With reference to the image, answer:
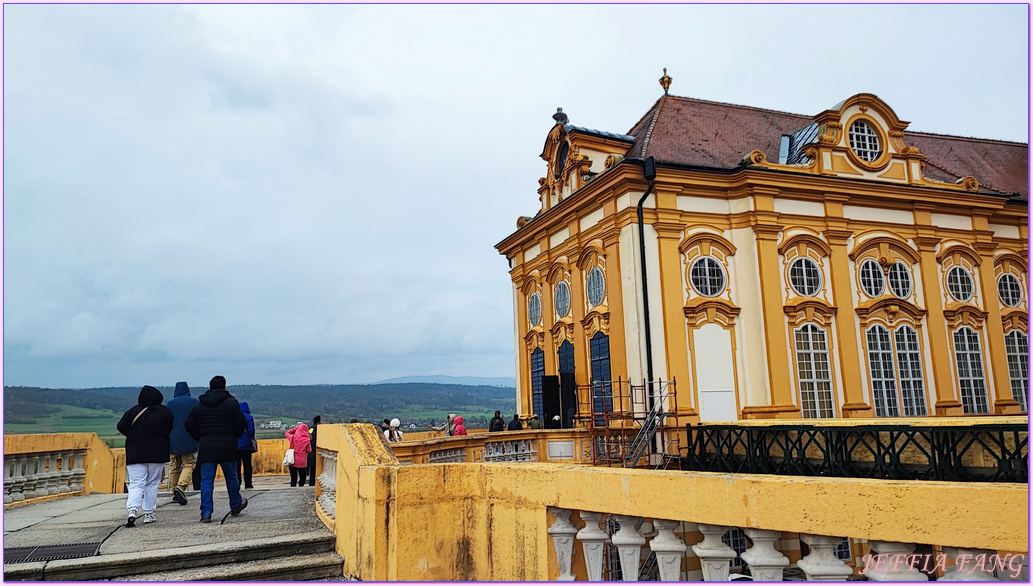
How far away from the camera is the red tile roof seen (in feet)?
65.6

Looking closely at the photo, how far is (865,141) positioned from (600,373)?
966 cm

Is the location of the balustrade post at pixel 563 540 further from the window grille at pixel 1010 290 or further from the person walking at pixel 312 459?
the window grille at pixel 1010 290

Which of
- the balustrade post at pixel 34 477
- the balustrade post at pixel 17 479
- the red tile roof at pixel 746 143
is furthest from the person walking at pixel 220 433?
the red tile roof at pixel 746 143

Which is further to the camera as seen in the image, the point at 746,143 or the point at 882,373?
the point at 746,143

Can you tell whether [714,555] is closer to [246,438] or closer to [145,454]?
[145,454]

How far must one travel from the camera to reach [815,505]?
3893 mm

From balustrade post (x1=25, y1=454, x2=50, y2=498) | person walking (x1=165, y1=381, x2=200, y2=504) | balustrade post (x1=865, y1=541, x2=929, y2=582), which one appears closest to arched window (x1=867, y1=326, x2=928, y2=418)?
person walking (x1=165, y1=381, x2=200, y2=504)

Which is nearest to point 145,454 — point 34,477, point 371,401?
point 34,477

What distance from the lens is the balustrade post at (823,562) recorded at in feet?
12.7

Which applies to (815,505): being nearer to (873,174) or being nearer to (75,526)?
(75,526)

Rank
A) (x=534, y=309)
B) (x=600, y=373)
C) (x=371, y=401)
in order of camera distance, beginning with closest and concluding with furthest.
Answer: (x=600, y=373) → (x=534, y=309) → (x=371, y=401)

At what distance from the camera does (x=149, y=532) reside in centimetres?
768

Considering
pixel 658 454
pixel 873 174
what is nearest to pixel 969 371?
pixel 873 174

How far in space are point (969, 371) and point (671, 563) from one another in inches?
785
